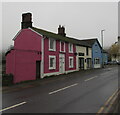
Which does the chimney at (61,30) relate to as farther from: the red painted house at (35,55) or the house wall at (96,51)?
the house wall at (96,51)

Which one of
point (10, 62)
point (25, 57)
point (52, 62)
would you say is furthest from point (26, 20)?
point (10, 62)

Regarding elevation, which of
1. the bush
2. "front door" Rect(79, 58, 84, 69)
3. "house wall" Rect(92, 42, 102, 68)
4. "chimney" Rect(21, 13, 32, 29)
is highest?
"chimney" Rect(21, 13, 32, 29)

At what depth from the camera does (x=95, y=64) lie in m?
40.0

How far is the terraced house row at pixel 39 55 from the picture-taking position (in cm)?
1652

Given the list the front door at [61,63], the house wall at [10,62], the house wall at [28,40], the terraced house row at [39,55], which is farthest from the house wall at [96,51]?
the house wall at [10,62]

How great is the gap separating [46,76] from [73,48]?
10.5 metres

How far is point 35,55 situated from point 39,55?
0.77 metres

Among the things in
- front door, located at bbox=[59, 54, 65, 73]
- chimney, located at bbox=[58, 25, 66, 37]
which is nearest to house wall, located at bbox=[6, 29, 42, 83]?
front door, located at bbox=[59, 54, 65, 73]

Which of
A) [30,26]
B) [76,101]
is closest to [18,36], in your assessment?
[30,26]

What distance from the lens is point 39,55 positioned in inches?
783

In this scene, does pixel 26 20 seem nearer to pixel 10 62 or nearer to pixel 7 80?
pixel 10 62

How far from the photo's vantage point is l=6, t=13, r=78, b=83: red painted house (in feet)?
53.9

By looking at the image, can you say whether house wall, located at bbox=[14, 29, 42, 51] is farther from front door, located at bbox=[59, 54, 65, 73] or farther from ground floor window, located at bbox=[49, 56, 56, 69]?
front door, located at bbox=[59, 54, 65, 73]

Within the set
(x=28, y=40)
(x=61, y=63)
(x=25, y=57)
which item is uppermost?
(x=28, y=40)
